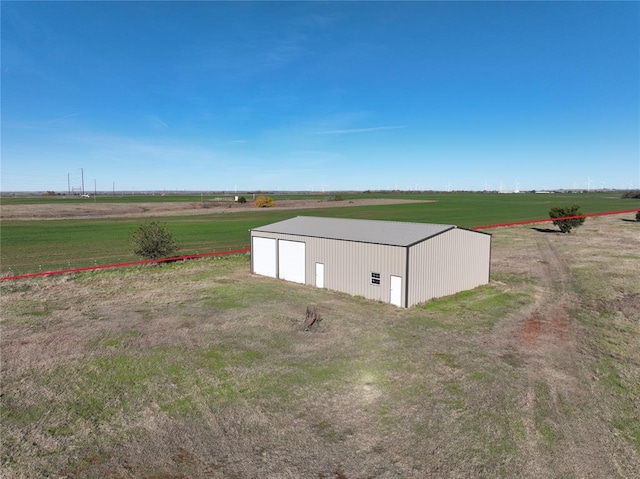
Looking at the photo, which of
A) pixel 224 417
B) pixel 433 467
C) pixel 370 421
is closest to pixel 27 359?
pixel 224 417

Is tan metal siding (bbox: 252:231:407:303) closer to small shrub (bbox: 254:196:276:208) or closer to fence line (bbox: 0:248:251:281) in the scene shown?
fence line (bbox: 0:248:251:281)

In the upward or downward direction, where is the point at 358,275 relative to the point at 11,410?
upward

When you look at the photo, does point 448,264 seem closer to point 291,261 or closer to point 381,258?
point 381,258

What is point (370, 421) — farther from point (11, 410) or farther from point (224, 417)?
point (11, 410)

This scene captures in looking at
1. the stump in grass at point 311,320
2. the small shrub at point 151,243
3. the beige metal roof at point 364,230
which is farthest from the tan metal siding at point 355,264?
the small shrub at point 151,243

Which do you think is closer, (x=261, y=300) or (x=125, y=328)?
(x=125, y=328)

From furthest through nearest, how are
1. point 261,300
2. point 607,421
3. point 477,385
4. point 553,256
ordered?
Result: 1. point 553,256
2. point 261,300
3. point 477,385
4. point 607,421

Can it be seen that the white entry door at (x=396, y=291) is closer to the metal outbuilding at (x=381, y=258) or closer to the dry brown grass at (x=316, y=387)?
the metal outbuilding at (x=381, y=258)
